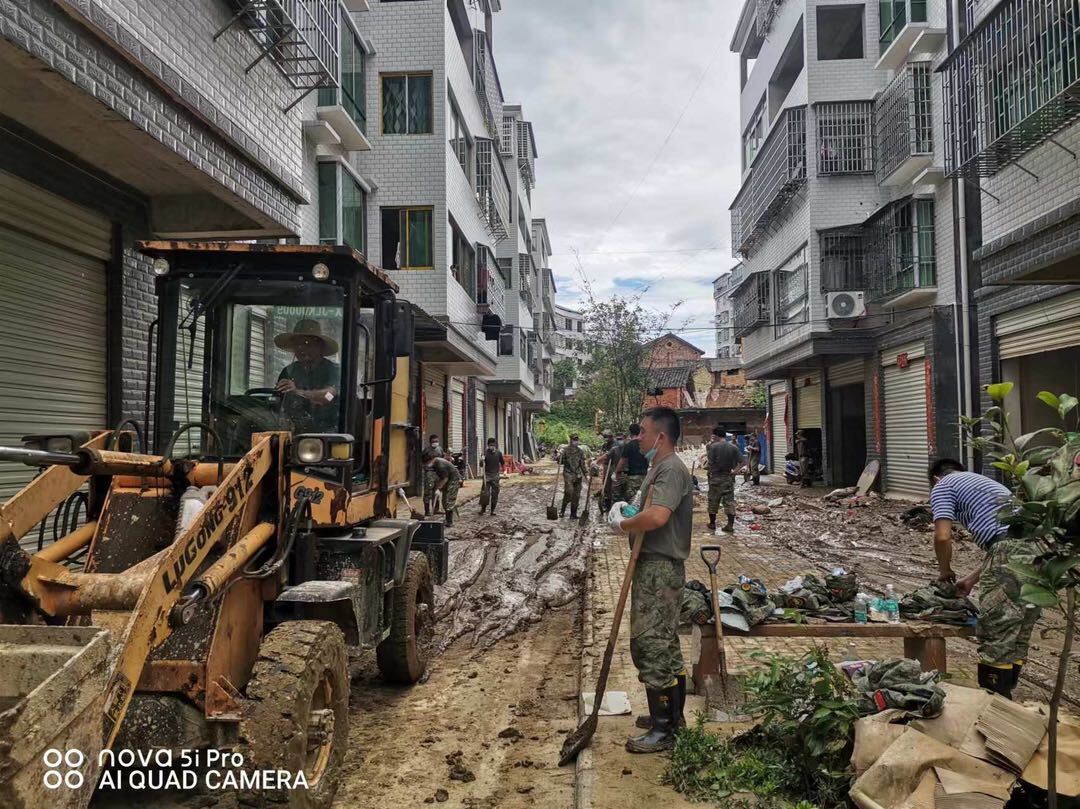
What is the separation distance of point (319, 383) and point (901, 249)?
54.2 ft

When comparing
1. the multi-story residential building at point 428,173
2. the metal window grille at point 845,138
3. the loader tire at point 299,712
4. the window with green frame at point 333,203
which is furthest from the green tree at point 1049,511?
the metal window grille at point 845,138

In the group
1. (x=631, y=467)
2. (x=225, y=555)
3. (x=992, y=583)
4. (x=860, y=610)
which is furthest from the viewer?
(x=631, y=467)

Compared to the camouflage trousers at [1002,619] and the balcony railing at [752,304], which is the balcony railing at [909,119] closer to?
the balcony railing at [752,304]

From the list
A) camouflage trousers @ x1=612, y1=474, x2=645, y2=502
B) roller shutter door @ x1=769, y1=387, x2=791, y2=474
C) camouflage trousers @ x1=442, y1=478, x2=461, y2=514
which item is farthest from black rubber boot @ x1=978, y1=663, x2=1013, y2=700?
roller shutter door @ x1=769, y1=387, x2=791, y2=474

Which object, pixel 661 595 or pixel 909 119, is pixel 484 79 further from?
pixel 661 595

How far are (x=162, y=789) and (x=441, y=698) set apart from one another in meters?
2.76

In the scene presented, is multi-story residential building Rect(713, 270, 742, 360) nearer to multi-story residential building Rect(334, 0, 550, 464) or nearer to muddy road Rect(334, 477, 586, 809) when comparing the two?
multi-story residential building Rect(334, 0, 550, 464)

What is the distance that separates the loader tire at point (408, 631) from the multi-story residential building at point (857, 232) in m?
13.2

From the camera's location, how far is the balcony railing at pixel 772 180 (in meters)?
20.9

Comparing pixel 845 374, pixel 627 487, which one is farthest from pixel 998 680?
pixel 845 374

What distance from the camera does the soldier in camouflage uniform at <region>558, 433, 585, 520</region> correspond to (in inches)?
669

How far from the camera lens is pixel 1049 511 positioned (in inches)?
110

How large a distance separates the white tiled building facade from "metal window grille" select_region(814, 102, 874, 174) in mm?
50

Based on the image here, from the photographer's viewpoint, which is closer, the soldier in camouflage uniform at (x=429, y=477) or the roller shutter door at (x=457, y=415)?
the soldier in camouflage uniform at (x=429, y=477)
